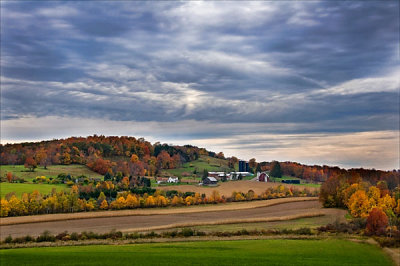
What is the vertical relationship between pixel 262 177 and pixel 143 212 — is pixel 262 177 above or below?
above

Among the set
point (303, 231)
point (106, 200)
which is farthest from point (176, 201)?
point (303, 231)

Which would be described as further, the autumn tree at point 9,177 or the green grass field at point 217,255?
the autumn tree at point 9,177

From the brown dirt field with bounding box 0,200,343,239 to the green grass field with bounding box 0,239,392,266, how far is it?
930 inches

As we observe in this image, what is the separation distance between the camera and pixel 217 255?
131 ft

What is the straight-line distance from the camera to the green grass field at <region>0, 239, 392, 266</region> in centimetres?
3634

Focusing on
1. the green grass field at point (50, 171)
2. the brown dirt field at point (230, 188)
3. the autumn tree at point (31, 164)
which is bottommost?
the brown dirt field at point (230, 188)

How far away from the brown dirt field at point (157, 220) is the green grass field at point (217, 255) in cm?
2363

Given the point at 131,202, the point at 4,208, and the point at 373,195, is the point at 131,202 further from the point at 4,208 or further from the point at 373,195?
the point at 373,195

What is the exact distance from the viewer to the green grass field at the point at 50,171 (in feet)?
442

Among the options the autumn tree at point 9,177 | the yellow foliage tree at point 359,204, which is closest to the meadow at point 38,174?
the autumn tree at point 9,177

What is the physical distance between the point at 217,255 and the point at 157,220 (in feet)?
134

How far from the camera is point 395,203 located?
89875mm

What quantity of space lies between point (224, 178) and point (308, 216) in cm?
6753

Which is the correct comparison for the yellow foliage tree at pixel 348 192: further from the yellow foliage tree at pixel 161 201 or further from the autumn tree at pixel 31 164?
the autumn tree at pixel 31 164
